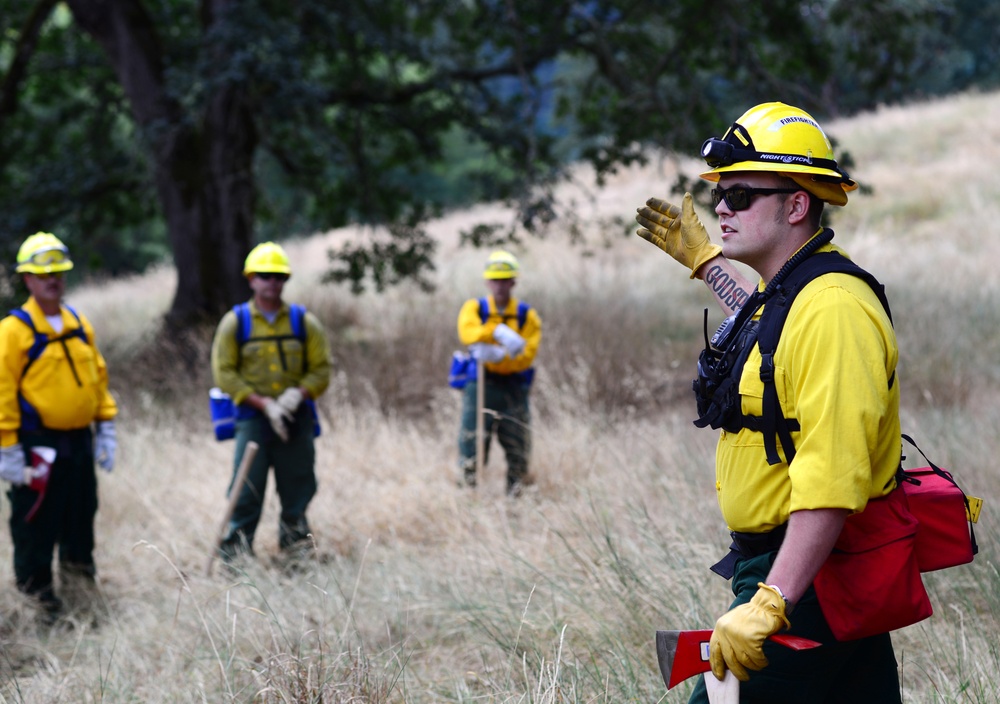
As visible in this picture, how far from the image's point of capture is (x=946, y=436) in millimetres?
5988

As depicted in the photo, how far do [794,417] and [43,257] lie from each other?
4.81m

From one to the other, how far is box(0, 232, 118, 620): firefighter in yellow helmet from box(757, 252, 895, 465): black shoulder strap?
A: 443 cm

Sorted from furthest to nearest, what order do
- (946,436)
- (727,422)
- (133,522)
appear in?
(133,522) < (946,436) < (727,422)

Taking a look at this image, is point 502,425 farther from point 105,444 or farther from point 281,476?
point 105,444

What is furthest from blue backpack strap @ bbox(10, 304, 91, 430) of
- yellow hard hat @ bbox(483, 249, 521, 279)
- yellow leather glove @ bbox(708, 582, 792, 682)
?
yellow leather glove @ bbox(708, 582, 792, 682)

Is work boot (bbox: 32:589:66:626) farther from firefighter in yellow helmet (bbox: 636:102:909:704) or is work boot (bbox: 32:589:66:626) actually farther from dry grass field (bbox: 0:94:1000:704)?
firefighter in yellow helmet (bbox: 636:102:909:704)

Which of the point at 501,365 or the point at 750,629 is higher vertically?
the point at 750,629

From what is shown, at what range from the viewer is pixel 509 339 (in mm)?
6945

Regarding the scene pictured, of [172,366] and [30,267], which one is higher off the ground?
[30,267]

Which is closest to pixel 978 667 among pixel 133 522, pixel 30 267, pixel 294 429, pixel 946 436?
pixel 946 436

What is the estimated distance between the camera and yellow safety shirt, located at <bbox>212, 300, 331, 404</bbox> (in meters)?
5.96

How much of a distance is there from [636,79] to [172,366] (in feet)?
21.6

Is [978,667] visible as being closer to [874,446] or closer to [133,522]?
[874,446]

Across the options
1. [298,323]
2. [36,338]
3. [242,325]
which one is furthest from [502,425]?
[36,338]
